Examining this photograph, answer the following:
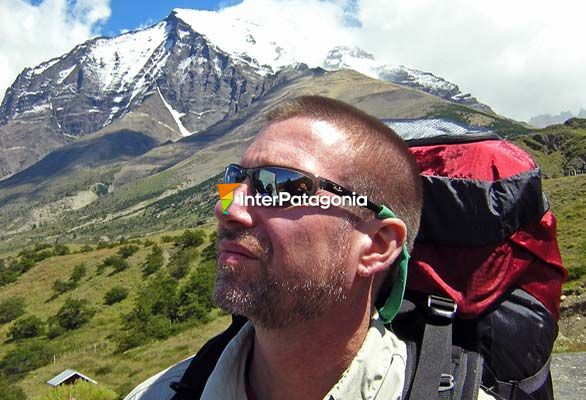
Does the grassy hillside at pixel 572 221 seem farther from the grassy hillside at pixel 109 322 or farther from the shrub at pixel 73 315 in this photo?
the shrub at pixel 73 315

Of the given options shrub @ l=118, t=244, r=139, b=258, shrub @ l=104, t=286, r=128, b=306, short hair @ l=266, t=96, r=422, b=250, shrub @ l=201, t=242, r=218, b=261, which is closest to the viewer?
short hair @ l=266, t=96, r=422, b=250

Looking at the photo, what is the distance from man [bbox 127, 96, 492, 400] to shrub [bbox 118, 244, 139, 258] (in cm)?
4610

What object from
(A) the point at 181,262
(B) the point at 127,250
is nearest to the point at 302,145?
(A) the point at 181,262

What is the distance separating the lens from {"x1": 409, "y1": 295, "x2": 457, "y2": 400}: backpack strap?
2174 millimetres

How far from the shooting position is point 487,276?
2.71m

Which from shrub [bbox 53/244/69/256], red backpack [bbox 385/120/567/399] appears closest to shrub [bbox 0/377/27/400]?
red backpack [bbox 385/120/567/399]

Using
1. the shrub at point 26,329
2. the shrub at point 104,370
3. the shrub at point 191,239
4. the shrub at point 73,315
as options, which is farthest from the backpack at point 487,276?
the shrub at point 191,239

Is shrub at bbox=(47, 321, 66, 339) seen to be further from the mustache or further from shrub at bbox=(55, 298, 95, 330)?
the mustache

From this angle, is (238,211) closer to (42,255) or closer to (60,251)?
(42,255)

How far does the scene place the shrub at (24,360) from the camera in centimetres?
2789

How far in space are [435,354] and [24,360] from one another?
105 ft

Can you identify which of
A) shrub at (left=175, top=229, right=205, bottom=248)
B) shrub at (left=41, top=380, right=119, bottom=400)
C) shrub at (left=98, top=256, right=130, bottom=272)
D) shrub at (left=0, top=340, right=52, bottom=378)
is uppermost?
shrub at (left=41, top=380, right=119, bottom=400)

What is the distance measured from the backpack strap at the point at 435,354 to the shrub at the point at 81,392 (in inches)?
377

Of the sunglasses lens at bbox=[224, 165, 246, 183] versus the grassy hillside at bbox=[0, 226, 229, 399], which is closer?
the sunglasses lens at bbox=[224, 165, 246, 183]
